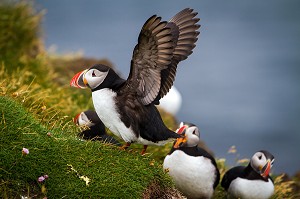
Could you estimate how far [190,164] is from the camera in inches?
278

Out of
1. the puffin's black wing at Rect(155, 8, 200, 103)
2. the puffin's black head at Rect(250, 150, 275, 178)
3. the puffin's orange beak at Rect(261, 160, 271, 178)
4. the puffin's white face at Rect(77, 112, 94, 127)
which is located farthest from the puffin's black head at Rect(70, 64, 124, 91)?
the puffin's orange beak at Rect(261, 160, 271, 178)

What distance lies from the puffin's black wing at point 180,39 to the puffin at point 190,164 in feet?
3.52

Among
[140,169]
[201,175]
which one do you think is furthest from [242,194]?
[140,169]

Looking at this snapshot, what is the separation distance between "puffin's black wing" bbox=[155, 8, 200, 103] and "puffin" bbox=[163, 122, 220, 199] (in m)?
1.07

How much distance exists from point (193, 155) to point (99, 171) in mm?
1610

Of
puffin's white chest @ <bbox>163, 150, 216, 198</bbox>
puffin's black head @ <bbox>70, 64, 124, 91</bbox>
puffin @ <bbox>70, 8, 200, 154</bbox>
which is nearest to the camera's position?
puffin @ <bbox>70, 8, 200, 154</bbox>

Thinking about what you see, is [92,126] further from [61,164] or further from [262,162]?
[262,162]

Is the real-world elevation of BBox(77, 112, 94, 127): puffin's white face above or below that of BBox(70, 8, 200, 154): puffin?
below

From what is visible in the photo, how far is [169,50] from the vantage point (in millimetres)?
5648

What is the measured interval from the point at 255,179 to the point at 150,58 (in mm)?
2810

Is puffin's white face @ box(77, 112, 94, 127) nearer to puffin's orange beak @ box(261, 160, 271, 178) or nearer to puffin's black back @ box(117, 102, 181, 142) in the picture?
puffin's black back @ box(117, 102, 181, 142)

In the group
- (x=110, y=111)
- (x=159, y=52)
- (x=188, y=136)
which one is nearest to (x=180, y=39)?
(x=159, y=52)

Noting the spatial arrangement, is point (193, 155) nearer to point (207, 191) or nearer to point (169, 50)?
point (207, 191)

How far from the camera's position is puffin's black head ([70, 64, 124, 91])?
19.4 ft
